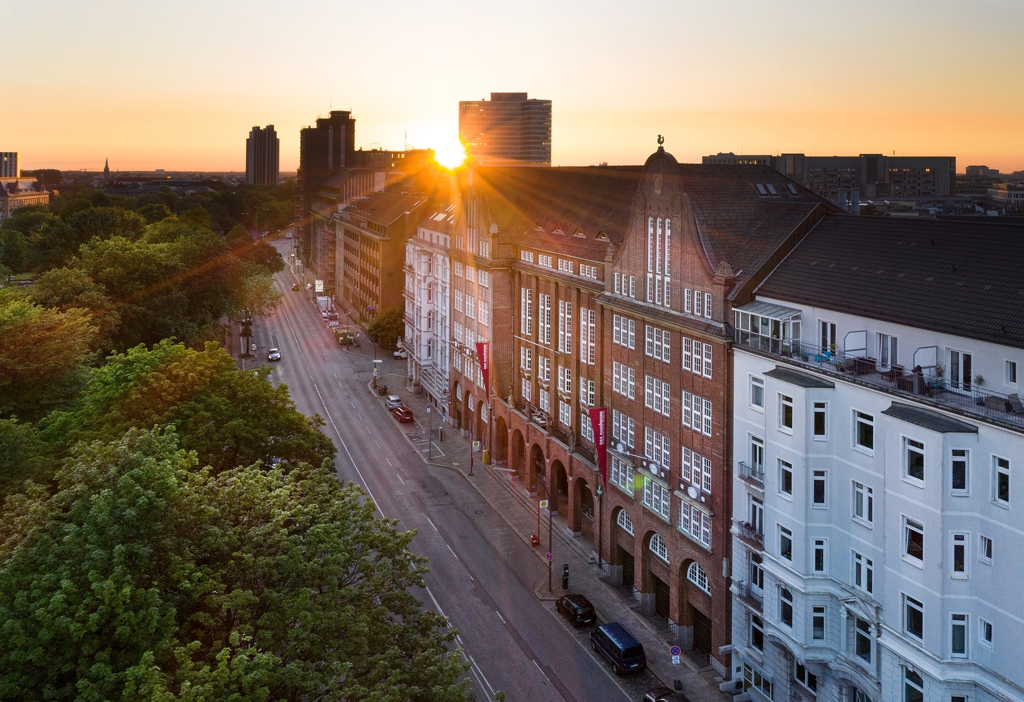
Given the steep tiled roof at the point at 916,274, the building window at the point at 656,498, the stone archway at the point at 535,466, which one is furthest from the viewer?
the stone archway at the point at 535,466

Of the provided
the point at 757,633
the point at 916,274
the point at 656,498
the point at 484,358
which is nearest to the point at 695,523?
the point at 656,498

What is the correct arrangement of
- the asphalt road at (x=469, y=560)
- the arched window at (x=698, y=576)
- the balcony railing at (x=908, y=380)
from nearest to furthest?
the balcony railing at (x=908, y=380)
the asphalt road at (x=469, y=560)
the arched window at (x=698, y=576)

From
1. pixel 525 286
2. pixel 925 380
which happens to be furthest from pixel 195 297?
pixel 925 380

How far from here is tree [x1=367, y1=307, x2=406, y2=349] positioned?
389ft

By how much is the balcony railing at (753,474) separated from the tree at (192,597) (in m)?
17.1

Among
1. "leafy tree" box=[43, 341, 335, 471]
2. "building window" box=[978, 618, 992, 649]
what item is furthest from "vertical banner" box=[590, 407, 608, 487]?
"building window" box=[978, 618, 992, 649]

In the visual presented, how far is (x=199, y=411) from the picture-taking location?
47625 mm

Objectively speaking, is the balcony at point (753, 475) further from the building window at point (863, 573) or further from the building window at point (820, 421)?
the building window at point (863, 573)

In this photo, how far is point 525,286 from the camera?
71750mm

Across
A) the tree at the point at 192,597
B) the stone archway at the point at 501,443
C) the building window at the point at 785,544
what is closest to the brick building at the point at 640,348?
the stone archway at the point at 501,443

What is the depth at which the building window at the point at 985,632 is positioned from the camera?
101 feet

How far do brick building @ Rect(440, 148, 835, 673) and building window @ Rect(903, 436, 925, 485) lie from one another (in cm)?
1127

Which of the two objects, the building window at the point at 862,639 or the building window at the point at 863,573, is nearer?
the building window at the point at 863,573

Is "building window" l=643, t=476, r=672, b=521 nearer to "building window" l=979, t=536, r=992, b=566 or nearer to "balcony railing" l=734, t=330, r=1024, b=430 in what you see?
"balcony railing" l=734, t=330, r=1024, b=430
